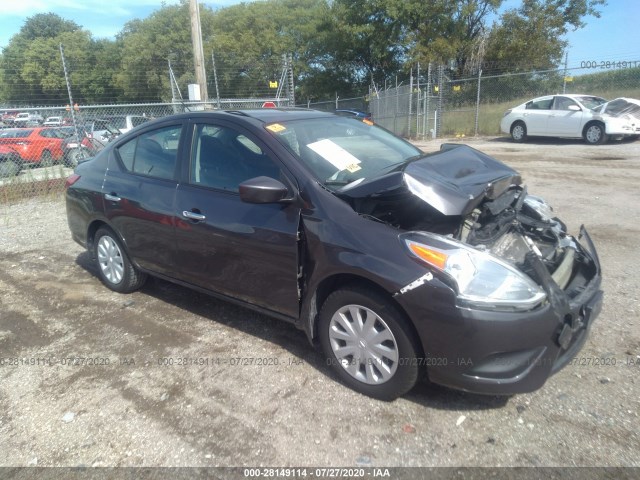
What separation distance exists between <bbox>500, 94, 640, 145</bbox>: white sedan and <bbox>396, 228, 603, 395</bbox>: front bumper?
540 inches

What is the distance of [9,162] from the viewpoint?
1002 cm

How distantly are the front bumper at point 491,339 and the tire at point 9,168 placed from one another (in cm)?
993

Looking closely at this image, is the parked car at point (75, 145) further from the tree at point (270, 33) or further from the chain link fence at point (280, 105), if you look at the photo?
the tree at point (270, 33)

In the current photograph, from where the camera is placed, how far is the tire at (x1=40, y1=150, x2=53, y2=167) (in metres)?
11.0

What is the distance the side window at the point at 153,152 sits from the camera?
3.92 meters

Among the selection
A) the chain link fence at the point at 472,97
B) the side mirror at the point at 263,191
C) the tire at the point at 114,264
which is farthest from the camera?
the chain link fence at the point at 472,97

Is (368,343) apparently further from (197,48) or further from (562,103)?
(562,103)

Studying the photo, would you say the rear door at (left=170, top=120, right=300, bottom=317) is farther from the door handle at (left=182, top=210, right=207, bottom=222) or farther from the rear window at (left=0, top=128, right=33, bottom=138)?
the rear window at (left=0, top=128, right=33, bottom=138)

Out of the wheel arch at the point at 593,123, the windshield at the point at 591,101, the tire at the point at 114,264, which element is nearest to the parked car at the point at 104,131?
the tire at the point at 114,264

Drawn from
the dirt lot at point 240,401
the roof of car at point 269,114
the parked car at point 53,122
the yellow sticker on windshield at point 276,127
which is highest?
the roof of car at point 269,114

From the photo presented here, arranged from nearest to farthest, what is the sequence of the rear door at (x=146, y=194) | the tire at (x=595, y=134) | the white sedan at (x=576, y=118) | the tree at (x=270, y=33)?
1. the rear door at (x=146, y=194)
2. the white sedan at (x=576, y=118)
3. the tire at (x=595, y=134)
4. the tree at (x=270, y=33)

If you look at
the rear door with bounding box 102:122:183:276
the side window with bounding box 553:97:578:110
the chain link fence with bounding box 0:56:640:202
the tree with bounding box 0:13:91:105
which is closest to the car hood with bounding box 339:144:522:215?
the rear door with bounding box 102:122:183:276

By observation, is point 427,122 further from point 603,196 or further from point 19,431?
point 19,431

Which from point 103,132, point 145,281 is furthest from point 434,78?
point 145,281
